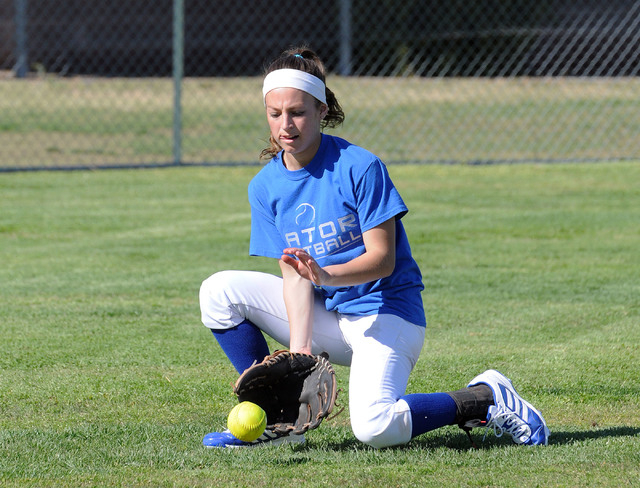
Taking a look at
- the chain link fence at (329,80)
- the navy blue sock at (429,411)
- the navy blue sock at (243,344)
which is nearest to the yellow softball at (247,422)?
the navy blue sock at (243,344)

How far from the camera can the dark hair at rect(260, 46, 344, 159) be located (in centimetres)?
330

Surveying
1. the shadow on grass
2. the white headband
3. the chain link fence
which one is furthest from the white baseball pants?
the chain link fence

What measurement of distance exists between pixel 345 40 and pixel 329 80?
1.97ft

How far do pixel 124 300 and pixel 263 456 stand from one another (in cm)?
245

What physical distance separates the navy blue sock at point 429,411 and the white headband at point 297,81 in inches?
40.8

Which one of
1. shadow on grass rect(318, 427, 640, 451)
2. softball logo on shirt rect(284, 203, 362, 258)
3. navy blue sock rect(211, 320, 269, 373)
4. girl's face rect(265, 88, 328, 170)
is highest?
girl's face rect(265, 88, 328, 170)

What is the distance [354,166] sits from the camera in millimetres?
3254

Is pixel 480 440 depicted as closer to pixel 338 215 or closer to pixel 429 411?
pixel 429 411

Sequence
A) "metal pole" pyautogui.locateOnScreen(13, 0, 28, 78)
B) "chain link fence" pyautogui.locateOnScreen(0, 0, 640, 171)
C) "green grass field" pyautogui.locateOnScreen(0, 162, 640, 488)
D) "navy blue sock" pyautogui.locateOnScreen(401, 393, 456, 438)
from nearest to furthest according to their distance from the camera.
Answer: "green grass field" pyautogui.locateOnScreen(0, 162, 640, 488) → "navy blue sock" pyautogui.locateOnScreen(401, 393, 456, 438) → "chain link fence" pyautogui.locateOnScreen(0, 0, 640, 171) → "metal pole" pyautogui.locateOnScreen(13, 0, 28, 78)

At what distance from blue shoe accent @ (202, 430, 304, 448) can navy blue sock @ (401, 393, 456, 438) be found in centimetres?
43

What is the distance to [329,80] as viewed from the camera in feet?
44.5

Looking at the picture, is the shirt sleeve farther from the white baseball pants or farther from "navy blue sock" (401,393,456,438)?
"navy blue sock" (401,393,456,438)

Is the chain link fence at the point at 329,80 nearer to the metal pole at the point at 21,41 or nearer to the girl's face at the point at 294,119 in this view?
the metal pole at the point at 21,41

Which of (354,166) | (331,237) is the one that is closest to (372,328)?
(331,237)
